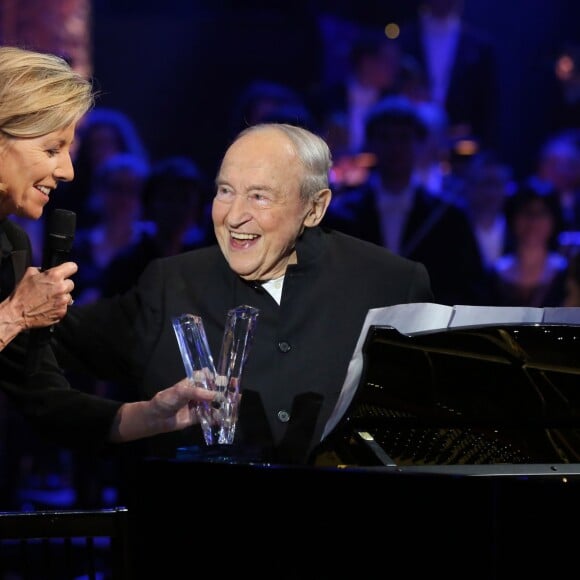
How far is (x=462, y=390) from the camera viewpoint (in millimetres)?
2502

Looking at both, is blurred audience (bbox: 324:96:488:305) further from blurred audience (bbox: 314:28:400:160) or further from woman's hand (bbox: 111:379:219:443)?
woman's hand (bbox: 111:379:219:443)

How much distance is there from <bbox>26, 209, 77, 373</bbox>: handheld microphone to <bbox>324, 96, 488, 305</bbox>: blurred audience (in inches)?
124

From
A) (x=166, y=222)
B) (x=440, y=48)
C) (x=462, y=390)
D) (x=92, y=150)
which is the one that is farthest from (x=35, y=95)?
(x=440, y=48)

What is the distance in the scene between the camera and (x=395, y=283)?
2998 mm

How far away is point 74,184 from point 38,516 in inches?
136

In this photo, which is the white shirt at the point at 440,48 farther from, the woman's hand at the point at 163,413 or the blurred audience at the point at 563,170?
the woman's hand at the point at 163,413

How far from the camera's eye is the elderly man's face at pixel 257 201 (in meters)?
2.85

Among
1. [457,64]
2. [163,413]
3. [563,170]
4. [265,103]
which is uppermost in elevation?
[457,64]

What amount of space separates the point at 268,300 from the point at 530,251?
287 cm

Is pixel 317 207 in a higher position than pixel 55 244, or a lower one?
higher

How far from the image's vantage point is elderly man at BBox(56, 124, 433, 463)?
9.29 ft

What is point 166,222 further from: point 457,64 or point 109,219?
point 457,64

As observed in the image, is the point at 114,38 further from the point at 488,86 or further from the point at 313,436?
the point at 313,436

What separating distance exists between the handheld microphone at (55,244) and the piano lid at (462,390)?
2.29 feet
